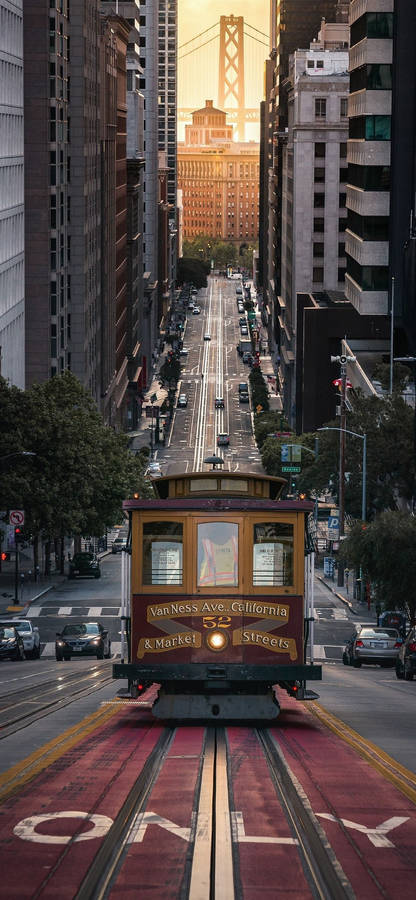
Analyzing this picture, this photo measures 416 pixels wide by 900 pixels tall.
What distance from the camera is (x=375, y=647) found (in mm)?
50219

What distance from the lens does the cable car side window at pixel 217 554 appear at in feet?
78.2

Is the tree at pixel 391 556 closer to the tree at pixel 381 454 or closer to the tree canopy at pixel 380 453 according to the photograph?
the tree canopy at pixel 380 453

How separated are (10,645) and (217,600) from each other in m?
28.5

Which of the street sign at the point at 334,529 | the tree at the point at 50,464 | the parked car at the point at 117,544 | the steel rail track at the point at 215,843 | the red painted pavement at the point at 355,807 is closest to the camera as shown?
the steel rail track at the point at 215,843

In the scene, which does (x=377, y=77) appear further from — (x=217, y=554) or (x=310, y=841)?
(x=310, y=841)

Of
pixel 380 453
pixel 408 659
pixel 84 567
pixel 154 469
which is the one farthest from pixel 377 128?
pixel 154 469

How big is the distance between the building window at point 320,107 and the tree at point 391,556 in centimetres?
12121

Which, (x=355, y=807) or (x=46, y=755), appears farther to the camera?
(x=46, y=755)

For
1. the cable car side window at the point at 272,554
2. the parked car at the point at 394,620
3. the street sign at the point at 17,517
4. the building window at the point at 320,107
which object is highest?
the building window at the point at 320,107

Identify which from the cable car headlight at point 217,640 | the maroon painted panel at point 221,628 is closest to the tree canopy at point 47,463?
the maroon painted panel at point 221,628

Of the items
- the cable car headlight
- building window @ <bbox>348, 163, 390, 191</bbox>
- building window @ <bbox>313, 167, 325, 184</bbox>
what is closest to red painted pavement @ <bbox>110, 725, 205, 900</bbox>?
the cable car headlight

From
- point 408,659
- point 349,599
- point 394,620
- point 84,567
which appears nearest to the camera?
point 408,659

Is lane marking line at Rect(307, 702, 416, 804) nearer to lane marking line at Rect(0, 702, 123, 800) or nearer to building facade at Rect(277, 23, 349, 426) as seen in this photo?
lane marking line at Rect(0, 702, 123, 800)

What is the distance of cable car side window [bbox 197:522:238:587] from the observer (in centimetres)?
2384
